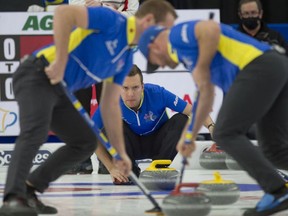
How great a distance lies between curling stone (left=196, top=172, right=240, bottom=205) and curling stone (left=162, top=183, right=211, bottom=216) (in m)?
0.60

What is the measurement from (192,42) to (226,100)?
14.5 inches

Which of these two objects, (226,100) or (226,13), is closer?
(226,100)

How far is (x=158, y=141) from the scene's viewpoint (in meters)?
5.95

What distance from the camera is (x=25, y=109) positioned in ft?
12.4

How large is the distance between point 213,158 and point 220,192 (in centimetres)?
252

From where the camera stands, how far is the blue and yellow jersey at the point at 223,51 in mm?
3596

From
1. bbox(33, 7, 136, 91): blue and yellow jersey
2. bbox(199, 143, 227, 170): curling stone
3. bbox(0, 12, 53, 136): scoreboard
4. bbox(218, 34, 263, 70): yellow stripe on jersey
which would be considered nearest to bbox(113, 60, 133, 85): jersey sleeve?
bbox(33, 7, 136, 91): blue and yellow jersey

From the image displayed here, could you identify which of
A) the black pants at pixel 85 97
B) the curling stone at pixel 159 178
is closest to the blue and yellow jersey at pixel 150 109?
the black pants at pixel 85 97

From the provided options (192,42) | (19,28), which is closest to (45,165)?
(192,42)

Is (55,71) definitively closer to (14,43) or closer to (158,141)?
(158,141)

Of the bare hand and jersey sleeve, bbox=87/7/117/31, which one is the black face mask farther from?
the bare hand

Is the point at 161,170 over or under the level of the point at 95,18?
under

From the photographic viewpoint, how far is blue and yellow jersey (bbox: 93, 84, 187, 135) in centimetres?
590

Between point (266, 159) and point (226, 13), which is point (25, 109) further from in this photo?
point (226, 13)
